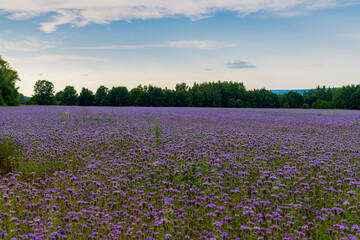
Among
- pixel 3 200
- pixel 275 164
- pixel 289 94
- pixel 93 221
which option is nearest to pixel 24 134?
pixel 3 200

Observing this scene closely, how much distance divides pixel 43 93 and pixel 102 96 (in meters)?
13.8

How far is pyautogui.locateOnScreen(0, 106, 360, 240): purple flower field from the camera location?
3.65 meters

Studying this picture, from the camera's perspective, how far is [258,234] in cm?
358

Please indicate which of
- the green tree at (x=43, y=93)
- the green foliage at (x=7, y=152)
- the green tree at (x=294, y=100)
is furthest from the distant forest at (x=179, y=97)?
the green foliage at (x=7, y=152)

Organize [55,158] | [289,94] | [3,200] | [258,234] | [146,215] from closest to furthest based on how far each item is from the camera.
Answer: [258,234]
[146,215]
[3,200]
[55,158]
[289,94]

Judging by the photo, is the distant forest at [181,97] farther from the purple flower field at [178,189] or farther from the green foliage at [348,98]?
the purple flower field at [178,189]

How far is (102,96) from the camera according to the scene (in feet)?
230

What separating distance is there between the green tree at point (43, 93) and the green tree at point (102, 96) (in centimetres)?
1023

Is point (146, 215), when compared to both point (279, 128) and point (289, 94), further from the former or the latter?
point (289, 94)

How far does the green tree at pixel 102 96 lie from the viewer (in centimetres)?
6731

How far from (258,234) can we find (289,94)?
93.7 m

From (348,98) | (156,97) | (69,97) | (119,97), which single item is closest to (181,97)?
(156,97)

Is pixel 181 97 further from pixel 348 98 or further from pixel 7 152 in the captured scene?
pixel 7 152

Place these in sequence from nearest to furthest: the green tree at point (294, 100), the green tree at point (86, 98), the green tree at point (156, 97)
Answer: the green tree at point (156, 97) → the green tree at point (86, 98) → the green tree at point (294, 100)
